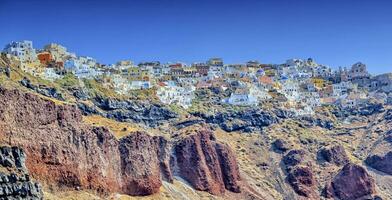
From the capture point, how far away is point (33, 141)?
111 meters

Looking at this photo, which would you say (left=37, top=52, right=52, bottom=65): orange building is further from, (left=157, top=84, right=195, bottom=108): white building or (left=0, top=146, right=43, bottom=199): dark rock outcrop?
(left=0, top=146, right=43, bottom=199): dark rock outcrop

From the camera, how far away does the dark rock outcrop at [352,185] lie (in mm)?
159375

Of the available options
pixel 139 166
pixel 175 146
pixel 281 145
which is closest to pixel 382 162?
pixel 281 145

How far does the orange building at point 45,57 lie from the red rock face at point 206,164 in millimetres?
47966

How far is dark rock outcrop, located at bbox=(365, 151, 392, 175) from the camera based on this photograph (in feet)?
564

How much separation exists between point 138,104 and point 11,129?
63.8m

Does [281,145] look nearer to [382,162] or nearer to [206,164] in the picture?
[382,162]

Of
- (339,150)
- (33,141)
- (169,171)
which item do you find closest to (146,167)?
(169,171)

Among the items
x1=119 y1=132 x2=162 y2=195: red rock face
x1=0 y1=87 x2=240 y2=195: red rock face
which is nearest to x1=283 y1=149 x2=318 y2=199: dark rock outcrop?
x1=0 y1=87 x2=240 y2=195: red rock face

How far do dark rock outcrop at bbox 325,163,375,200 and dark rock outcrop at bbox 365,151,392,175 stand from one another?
1176cm

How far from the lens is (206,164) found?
151 m

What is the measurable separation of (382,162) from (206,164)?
44558 millimetres

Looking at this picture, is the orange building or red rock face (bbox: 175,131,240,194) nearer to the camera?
red rock face (bbox: 175,131,240,194)

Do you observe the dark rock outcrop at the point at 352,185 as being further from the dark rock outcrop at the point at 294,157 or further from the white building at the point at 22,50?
the white building at the point at 22,50
